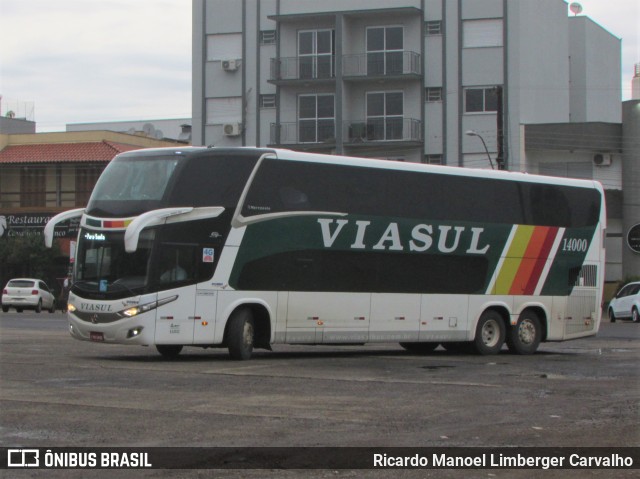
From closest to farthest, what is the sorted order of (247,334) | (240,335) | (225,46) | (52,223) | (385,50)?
(240,335) < (247,334) < (52,223) < (385,50) < (225,46)

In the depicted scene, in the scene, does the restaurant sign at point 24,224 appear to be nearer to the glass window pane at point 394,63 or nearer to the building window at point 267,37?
the building window at point 267,37

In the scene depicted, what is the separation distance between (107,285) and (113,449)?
9761mm

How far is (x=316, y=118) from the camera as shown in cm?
5828

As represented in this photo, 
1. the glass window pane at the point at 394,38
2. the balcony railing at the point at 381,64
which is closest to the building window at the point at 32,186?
the balcony railing at the point at 381,64

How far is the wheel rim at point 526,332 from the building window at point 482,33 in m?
33.4

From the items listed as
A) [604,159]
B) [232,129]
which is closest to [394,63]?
[232,129]

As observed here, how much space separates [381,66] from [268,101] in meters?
6.73

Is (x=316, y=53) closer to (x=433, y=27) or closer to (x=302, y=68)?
(x=302, y=68)

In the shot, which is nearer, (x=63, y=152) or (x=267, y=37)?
(x=267, y=37)

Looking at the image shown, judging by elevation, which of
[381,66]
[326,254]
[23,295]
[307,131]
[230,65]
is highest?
[230,65]

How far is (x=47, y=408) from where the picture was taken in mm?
11992

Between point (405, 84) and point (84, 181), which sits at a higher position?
point (405, 84)

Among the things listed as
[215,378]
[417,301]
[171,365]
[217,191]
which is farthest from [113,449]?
[417,301]

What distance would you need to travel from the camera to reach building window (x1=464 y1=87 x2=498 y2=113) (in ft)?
181
